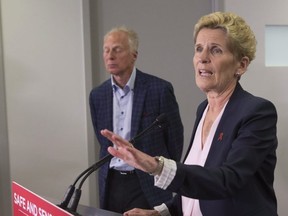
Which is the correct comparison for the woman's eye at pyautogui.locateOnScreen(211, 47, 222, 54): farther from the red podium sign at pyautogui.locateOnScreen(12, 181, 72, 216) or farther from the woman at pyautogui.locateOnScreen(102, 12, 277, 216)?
the red podium sign at pyautogui.locateOnScreen(12, 181, 72, 216)

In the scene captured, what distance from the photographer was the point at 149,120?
1.94 m

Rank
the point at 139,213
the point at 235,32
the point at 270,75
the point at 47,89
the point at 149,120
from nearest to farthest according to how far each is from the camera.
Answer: the point at 235,32, the point at 139,213, the point at 149,120, the point at 47,89, the point at 270,75

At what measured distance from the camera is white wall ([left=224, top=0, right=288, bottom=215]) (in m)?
2.73

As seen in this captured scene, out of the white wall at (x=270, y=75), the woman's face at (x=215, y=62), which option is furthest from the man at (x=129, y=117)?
the white wall at (x=270, y=75)

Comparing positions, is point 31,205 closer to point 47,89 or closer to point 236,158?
point 236,158

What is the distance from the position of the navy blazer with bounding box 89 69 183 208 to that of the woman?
726 mm

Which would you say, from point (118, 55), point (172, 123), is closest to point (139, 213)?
point (172, 123)

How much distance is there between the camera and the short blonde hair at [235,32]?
1.04 metres

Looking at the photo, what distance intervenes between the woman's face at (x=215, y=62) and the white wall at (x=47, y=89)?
1.54 meters

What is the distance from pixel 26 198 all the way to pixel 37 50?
1768mm

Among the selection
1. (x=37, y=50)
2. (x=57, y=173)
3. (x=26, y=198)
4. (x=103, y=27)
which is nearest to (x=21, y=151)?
(x=57, y=173)

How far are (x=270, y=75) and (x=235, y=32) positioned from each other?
1.86 meters

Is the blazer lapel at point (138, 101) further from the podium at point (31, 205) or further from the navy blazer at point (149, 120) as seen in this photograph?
the podium at point (31, 205)

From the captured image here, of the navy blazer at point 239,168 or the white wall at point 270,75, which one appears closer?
the navy blazer at point 239,168
